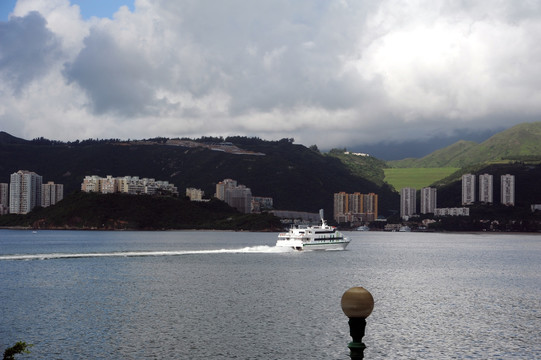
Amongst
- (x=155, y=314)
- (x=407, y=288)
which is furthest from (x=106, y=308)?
(x=407, y=288)

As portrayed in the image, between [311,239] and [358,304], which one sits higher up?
[358,304]

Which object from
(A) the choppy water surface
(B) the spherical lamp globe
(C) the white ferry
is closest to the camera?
(B) the spherical lamp globe

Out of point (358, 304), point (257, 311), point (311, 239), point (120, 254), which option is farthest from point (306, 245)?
point (358, 304)

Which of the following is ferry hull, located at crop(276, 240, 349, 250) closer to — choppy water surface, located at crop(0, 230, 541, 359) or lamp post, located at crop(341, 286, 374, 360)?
choppy water surface, located at crop(0, 230, 541, 359)

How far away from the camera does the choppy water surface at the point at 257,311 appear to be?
1736 inches

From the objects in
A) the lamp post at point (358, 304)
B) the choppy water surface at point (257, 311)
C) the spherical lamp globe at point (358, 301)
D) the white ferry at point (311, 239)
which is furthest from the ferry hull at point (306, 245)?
the spherical lamp globe at point (358, 301)

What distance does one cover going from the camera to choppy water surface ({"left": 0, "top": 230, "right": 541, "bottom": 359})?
145ft

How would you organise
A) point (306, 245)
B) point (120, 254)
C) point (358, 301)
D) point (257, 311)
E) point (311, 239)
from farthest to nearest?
point (311, 239)
point (306, 245)
point (120, 254)
point (257, 311)
point (358, 301)

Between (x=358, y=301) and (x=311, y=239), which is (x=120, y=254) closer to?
(x=311, y=239)

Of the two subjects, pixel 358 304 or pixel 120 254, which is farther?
pixel 120 254

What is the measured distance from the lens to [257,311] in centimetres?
5975

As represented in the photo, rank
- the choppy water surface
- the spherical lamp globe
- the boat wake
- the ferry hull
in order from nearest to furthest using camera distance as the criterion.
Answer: the spherical lamp globe
the choppy water surface
the boat wake
the ferry hull

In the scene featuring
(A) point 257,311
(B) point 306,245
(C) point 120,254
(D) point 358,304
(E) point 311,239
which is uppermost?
(D) point 358,304

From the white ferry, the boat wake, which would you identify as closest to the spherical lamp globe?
the boat wake
